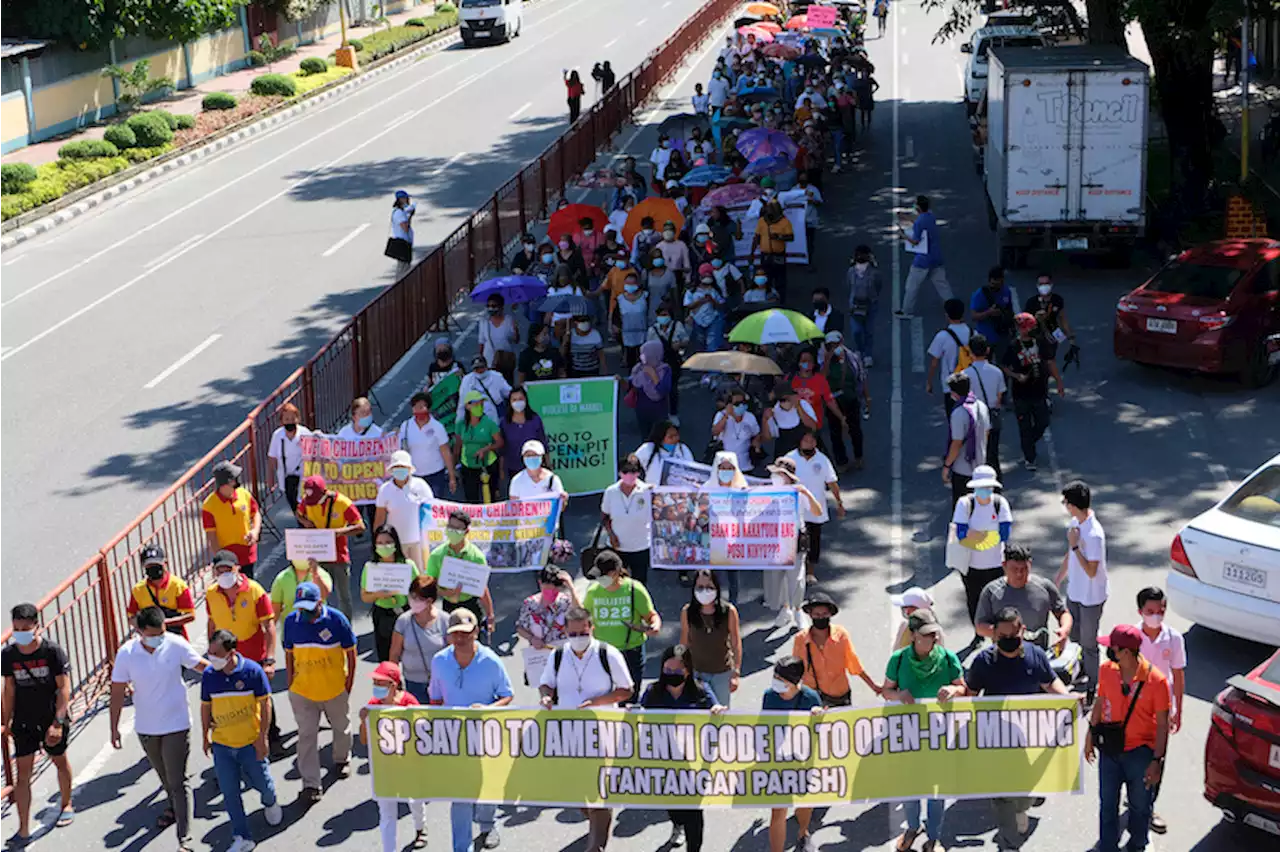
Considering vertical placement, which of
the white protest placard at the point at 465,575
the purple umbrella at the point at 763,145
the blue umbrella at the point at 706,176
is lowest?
the white protest placard at the point at 465,575

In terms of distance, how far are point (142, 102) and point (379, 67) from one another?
338 inches

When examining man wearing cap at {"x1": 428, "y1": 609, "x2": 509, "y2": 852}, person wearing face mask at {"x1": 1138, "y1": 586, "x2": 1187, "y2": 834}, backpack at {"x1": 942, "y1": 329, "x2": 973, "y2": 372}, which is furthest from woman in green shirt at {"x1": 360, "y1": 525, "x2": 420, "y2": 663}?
backpack at {"x1": 942, "y1": 329, "x2": 973, "y2": 372}

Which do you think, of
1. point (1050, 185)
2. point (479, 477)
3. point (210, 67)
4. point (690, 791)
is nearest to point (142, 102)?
point (210, 67)

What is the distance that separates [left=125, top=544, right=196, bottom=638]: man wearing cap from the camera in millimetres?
12344

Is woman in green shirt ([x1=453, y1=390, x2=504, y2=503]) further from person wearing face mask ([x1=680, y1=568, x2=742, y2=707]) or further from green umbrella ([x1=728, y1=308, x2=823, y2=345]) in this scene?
person wearing face mask ([x1=680, y1=568, x2=742, y2=707])

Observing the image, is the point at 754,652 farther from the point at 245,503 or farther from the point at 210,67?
the point at 210,67

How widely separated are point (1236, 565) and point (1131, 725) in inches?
126

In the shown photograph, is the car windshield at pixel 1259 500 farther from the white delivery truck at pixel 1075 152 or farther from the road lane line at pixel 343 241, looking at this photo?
the road lane line at pixel 343 241

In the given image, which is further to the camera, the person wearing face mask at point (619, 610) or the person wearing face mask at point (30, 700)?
the person wearing face mask at point (619, 610)

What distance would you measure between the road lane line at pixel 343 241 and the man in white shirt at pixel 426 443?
1395 centimetres

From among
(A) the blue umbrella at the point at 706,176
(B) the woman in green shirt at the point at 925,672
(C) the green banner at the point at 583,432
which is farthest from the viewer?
(A) the blue umbrella at the point at 706,176

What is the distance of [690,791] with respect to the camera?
10.2 metres

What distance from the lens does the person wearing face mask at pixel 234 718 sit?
35.7ft

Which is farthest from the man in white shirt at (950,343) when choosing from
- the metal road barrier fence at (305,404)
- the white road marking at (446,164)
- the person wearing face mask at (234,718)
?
the white road marking at (446,164)
